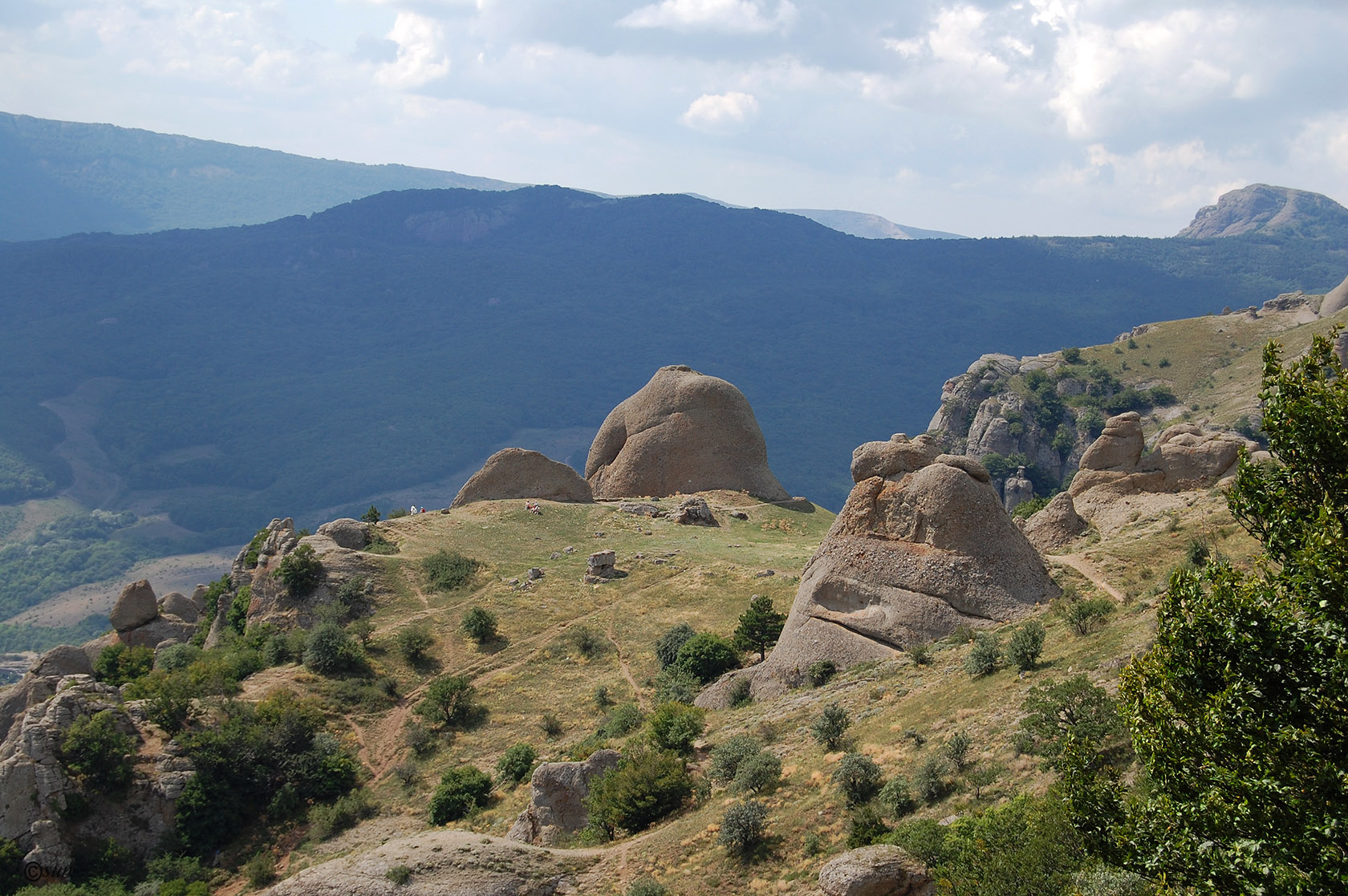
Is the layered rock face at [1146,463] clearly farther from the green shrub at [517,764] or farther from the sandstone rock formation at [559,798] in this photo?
the sandstone rock formation at [559,798]

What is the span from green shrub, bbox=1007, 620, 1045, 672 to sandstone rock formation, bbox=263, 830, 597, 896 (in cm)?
867

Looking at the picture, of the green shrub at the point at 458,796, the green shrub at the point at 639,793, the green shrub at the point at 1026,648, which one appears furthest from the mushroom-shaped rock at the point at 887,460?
the green shrub at the point at 458,796

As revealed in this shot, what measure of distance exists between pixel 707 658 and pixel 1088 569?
1059 centimetres

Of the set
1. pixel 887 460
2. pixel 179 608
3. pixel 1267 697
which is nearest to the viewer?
pixel 1267 697

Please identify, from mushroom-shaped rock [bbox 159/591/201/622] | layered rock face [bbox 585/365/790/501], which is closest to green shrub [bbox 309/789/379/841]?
mushroom-shaped rock [bbox 159/591/201/622]

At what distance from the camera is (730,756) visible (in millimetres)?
18750

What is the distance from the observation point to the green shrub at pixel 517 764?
25.0m

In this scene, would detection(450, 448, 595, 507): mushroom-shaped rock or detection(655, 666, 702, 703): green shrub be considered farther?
detection(450, 448, 595, 507): mushroom-shaped rock

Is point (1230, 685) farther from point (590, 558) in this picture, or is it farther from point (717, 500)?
point (717, 500)

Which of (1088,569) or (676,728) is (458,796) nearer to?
(676,728)

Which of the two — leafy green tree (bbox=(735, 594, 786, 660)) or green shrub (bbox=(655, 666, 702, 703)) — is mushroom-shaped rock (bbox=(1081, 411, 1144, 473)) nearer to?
leafy green tree (bbox=(735, 594, 786, 660))

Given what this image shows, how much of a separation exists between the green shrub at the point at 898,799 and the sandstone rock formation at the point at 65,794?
19150 mm

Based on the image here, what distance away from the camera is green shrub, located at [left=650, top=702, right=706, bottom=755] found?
68.2 ft

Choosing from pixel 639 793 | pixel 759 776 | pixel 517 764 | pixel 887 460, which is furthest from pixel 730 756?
pixel 887 460
